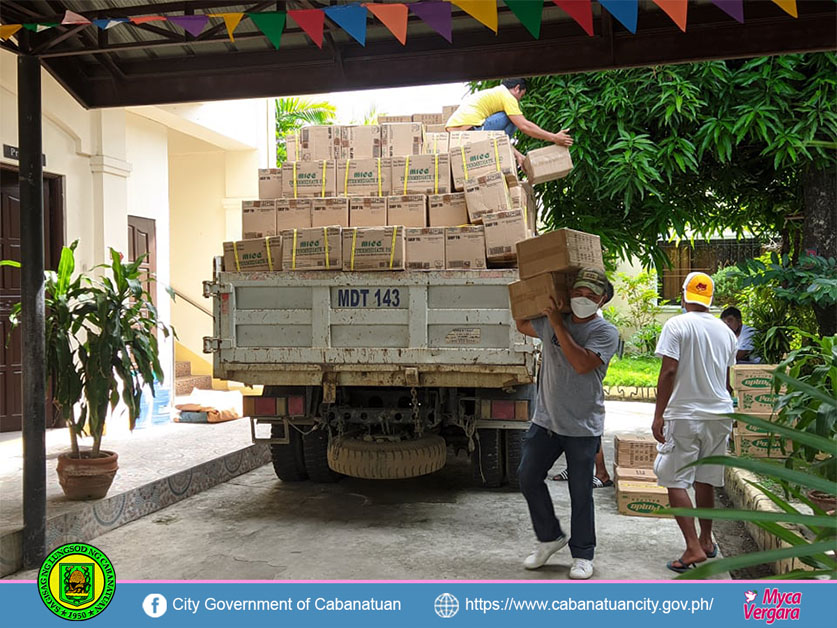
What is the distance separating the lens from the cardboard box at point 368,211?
6.27 meters

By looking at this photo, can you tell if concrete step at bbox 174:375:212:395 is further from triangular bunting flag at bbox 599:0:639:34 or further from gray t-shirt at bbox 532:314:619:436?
triangular bunting flag at bbox 599:0:639:34

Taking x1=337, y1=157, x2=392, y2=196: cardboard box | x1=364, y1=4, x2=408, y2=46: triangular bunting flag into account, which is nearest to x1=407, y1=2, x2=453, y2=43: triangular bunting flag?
x1=364, y1=4, x2=408, y2=46: triangular bunting flag

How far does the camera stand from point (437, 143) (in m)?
7.01

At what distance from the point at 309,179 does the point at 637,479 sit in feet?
11.7

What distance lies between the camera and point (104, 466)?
5.70 meters

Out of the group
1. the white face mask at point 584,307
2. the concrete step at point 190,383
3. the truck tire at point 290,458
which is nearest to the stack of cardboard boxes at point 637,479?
the white face mask at point 584,307

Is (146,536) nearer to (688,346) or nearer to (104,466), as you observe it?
(104,466)

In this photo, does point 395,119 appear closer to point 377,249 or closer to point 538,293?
point 377,249

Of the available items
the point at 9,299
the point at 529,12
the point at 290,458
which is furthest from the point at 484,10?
the point at 9,299

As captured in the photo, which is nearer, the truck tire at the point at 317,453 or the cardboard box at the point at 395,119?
the truck tire at the point at 317,453
